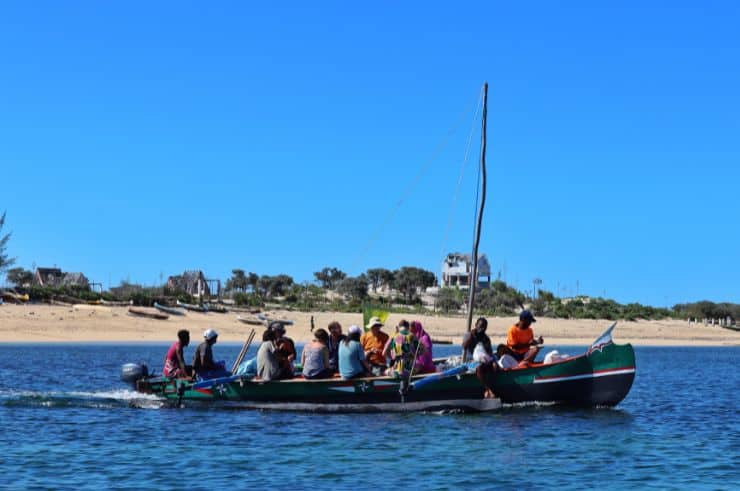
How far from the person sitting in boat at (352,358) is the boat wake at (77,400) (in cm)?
478

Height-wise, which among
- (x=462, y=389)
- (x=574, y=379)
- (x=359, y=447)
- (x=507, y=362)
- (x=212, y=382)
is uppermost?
(x=507, y=362)

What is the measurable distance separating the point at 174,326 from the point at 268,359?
3659 cm

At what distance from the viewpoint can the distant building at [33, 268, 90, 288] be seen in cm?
9406

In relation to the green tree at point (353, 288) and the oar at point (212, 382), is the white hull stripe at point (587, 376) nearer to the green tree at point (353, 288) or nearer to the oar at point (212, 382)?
the oar at point (212, 382)

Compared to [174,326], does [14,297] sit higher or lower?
higher

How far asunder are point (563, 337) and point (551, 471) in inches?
2126

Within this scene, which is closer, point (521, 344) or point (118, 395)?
point (521, 344)

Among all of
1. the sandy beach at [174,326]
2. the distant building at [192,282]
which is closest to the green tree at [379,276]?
the distant building at [192,282]

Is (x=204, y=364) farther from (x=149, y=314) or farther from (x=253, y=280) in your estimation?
(x=253, y=280)

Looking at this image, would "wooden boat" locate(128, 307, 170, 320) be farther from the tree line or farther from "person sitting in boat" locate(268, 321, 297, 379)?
"person sitting in boat" locate(268, 321, 297, 379)

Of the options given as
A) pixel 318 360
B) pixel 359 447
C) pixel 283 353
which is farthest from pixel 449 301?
pixel 359 447

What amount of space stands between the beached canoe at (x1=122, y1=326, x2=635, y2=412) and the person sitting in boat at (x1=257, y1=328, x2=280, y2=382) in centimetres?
27

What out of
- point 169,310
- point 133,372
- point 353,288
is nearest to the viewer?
point 133,372

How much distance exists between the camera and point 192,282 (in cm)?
10281
